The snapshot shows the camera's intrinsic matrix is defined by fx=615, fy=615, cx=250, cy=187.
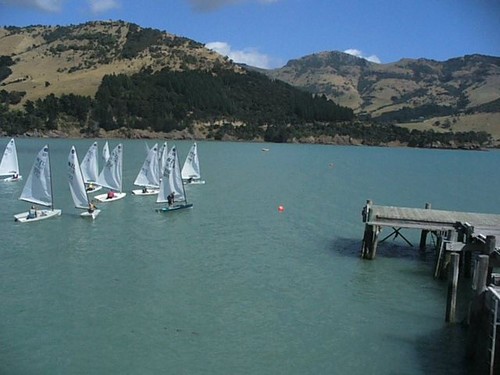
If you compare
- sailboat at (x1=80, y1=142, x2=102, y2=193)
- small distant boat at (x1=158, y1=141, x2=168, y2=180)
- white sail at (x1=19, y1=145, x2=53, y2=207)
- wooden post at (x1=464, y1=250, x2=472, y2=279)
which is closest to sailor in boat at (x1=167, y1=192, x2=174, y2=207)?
white sail at (x1=19, y1=145, x2=53, y2=207)

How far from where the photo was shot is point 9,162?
5756cm

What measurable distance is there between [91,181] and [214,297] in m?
28.1

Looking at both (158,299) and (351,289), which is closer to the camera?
(158,299)

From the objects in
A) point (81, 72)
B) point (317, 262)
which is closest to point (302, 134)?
point (81, 72)

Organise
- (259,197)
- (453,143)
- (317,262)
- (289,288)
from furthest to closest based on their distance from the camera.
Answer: (453,143), (259,197), (317,262), (289,288)

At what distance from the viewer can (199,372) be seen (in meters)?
16.2

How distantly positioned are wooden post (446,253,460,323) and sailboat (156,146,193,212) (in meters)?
23.4

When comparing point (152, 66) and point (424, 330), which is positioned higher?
point (152, 66)

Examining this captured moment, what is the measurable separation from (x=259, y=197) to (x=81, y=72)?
153m

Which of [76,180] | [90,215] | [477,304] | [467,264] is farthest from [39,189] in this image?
[477,304]

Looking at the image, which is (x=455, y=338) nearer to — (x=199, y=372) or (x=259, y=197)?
(x=199, y=372)

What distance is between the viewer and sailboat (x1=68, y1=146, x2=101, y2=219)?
36.5m

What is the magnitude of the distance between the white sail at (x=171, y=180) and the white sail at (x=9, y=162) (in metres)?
22.6

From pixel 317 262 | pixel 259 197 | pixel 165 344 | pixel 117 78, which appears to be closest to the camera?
pixel 165 344
